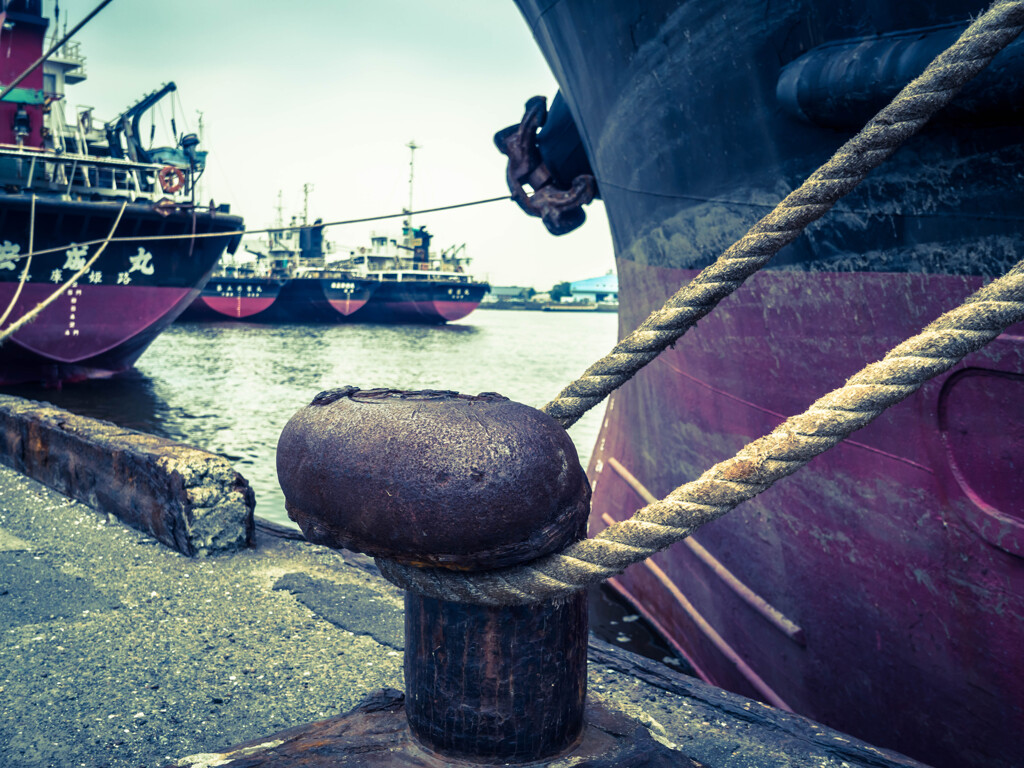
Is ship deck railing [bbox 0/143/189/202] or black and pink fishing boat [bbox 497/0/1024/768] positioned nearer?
black and pink fishing boat [bbox 497/0/1024/768]

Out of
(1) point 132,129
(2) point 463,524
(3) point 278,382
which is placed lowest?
(3) point 278,382

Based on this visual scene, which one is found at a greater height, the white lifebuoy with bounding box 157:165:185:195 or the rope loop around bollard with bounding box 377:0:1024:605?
the white lifebuoy with bounding box 157:165:185:195

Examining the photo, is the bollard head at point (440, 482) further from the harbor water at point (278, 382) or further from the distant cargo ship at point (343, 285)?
the distant cargo ship at point (343, 285)

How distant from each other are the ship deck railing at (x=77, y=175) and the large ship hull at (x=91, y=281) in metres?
0.76

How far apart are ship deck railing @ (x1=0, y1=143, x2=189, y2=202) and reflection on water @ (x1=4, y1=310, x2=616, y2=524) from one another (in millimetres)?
4176

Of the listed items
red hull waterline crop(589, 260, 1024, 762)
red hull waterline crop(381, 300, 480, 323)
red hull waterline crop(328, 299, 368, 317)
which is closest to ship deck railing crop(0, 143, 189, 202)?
red hull waterline crop(589, 260, 1024, 762)

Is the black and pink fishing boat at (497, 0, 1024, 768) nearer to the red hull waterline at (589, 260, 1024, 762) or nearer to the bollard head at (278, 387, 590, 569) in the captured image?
the red hull waterline at (589, 260, 1024, 762)

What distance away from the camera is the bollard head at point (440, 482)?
116 cm

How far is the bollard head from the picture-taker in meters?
1.16

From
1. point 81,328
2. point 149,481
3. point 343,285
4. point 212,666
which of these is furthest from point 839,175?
point 343,285

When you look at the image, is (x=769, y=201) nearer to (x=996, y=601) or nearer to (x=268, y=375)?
(x=996, y=601)

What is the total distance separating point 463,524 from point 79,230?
676 inches

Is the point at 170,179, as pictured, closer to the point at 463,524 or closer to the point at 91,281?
the point at 91,281

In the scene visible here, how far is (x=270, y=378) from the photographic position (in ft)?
67.3
